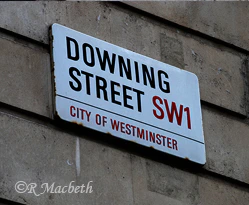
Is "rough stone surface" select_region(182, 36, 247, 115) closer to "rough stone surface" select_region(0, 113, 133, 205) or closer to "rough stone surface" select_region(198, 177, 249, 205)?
"rough stone surface" select_region(198, 177, 249, 205)

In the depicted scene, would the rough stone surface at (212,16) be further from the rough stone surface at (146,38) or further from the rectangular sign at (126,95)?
the rectangular sign at (126,95)

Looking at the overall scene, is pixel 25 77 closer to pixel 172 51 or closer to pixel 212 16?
pixel 172 51

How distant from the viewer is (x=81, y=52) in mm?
5676

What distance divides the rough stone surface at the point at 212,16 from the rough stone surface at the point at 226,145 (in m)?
0.55

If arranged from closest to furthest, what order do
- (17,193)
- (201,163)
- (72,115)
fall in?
(17,193)
(72,115)
(201,163)

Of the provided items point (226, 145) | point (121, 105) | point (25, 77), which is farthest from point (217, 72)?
point (25, 77)

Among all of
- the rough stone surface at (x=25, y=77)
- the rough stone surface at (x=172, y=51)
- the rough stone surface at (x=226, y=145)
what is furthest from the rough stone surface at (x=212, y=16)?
the rough stone surface at (x=25, y=77)

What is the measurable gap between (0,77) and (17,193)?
0.64 meters

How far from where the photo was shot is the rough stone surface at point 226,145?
6078 millimetres

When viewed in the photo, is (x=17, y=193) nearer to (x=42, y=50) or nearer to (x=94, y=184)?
(x=94, y=184)

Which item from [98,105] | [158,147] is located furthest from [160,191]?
[98,105]

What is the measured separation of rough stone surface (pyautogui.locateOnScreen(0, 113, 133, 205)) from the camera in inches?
206

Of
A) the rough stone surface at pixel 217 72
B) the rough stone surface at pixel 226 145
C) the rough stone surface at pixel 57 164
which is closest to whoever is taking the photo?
the rough stone surface at pixel 57 164

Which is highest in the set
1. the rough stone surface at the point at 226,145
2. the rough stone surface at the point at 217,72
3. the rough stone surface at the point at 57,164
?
the rough stone surface at the point at 217,72
